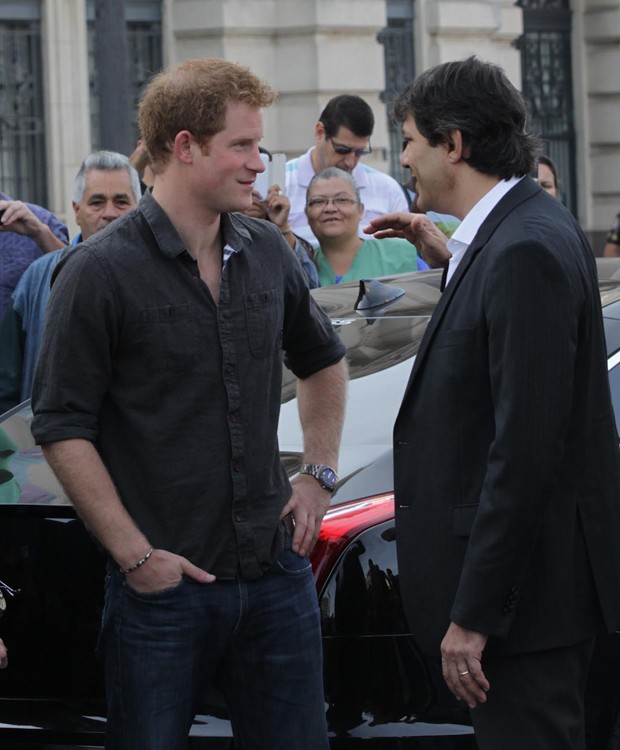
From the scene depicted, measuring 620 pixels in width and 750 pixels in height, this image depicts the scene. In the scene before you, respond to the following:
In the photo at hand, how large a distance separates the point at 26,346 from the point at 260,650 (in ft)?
6.31

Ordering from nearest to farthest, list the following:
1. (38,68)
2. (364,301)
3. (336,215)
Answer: (364,301) < (336,215) < (38,68)

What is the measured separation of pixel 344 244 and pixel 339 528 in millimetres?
3076

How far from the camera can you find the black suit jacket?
2.69 meters

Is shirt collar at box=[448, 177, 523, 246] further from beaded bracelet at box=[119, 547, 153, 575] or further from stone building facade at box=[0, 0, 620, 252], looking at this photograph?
stone building facade at box=[0, 0, 620, 252]

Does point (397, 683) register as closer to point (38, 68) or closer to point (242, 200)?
point (242, 200)

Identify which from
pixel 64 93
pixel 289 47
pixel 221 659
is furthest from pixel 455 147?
pixel 289 47

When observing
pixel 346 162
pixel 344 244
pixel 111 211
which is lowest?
pixel 344 244

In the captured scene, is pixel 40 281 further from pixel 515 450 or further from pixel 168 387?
pixel 515 450

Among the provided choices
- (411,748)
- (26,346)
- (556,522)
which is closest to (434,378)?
(556,522)

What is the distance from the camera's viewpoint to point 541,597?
2793 millimetres

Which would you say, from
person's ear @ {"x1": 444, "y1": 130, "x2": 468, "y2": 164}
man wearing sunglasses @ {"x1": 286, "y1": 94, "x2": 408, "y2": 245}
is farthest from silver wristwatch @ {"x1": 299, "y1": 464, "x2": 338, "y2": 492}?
man wearing sunglasses @ {"x1": 286, "y1": 94, "x2": 408, "y2": 245}

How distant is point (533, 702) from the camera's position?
2.80 m

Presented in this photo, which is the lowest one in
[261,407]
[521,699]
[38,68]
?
[521,699]

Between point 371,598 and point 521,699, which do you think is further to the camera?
point 371,598
